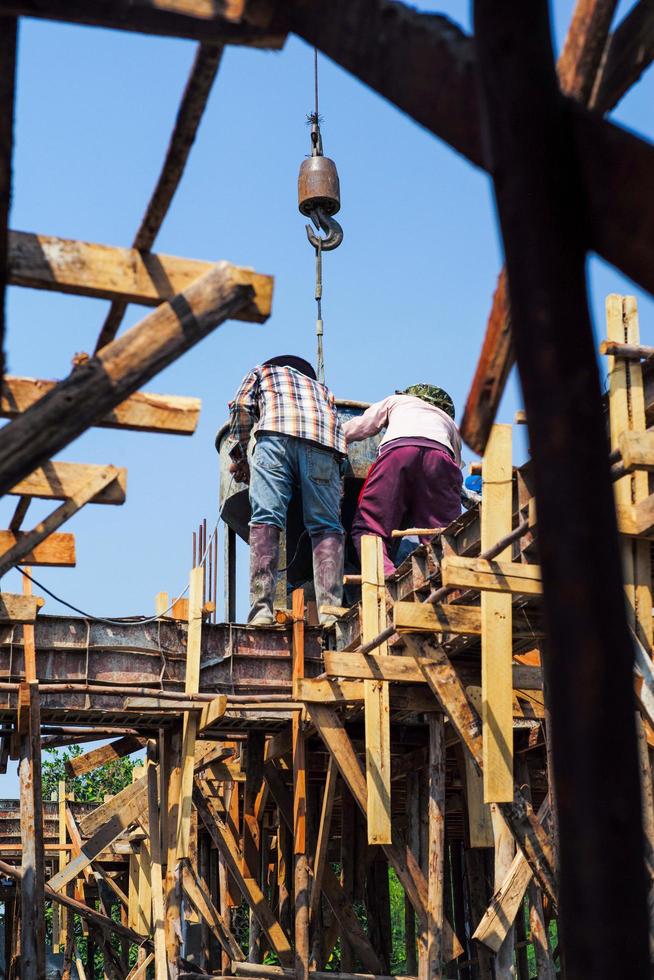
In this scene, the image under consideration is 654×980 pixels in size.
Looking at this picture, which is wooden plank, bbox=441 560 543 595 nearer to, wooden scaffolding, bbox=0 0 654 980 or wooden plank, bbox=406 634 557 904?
wooden scaffolding, bbox=0 0 654 980

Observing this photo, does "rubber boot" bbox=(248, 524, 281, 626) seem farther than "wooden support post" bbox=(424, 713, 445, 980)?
Yes

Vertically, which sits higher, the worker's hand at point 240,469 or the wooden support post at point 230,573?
the worker's hand at point 240,469

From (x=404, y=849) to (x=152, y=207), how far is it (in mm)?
7156

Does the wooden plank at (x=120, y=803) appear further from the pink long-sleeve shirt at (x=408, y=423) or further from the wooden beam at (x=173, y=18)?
the wooden beam at (x=173, y=18)

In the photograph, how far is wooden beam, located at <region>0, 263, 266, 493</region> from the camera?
360 centimetres

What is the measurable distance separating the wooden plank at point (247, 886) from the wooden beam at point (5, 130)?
9.31 metres

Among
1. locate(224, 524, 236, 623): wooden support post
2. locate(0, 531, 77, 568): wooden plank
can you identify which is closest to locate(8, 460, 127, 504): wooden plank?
locate(0, 531, 77, 568): wooden plank

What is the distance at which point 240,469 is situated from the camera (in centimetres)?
1411

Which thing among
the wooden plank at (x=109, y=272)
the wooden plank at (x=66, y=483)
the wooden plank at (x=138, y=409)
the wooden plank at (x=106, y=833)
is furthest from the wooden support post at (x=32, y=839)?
the wooden plank at (x=109, y=272)

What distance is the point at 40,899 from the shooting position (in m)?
10.4

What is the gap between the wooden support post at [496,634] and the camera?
7.78m

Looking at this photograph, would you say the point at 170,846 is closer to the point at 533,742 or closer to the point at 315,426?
the point at 533,742

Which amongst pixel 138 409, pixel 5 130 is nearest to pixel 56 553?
pixel 138 409

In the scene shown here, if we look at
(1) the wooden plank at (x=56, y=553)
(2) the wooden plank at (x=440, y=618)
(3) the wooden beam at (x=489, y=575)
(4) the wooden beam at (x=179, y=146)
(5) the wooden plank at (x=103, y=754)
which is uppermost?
(4) the wooden beam at (x=179, y=146)
